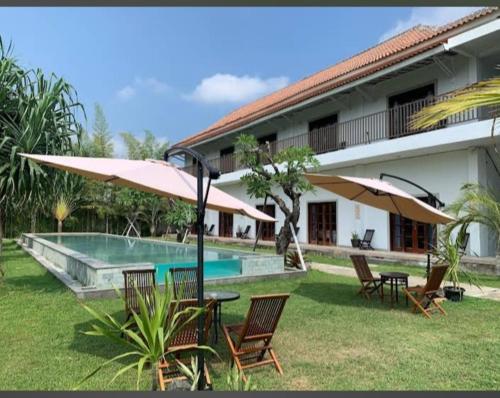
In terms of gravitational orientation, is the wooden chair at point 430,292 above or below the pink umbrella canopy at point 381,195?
below

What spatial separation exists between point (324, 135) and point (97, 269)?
14.0 m

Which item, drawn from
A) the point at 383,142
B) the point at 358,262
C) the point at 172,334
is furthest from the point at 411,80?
the point at 172,334

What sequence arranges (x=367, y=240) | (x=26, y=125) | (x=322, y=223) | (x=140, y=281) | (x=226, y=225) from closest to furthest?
(x=140, y=281) → (x=26, y=125) → (x=367, y=240) → (x=322, y=223) → (x=226, y=225)

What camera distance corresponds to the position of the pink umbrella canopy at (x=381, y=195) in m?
7.66

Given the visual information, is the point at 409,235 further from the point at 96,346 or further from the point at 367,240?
the point at 96,346

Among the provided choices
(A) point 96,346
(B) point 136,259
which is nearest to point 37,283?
(A) point 96,346

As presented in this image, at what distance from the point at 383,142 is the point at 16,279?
40.3 ft

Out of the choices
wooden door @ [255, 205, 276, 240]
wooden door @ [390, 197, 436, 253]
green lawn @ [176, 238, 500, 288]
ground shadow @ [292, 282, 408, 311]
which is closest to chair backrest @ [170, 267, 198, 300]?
ground shadow @ [292, 282, 408, 311]

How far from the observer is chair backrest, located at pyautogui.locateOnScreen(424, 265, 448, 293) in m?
7.35

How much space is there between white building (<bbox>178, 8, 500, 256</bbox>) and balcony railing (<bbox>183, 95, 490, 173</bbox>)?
0.14ft

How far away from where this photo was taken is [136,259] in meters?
15.9

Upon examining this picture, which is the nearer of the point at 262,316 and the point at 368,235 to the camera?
the point at 262,316

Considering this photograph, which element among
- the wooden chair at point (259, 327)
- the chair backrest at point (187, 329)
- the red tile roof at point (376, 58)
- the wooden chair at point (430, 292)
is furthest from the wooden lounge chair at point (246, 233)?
the chair backrest at point (187, 329)

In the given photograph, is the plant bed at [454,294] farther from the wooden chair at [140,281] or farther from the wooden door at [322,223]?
the wooden door at [322,223]
